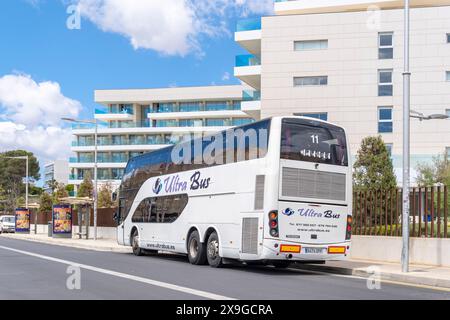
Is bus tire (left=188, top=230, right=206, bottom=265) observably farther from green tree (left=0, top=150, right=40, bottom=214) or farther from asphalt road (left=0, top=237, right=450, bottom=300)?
green tree (left=0, top=150, right=40, bottom=214)

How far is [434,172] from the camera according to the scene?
135 ft

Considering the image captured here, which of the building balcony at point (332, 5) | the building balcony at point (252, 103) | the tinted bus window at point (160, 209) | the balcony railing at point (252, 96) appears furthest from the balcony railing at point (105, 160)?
the tinted bus window at point (160, 209)

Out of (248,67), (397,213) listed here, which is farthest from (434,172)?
(397,213)

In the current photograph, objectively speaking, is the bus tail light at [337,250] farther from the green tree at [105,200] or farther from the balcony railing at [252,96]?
the green tree at [105,200]

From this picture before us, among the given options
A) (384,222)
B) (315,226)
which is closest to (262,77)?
(384,222)

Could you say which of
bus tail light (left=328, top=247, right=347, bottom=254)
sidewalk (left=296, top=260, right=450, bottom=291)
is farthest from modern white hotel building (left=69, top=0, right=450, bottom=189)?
bus tail light (left=328, top=247, right=347, bottom=254)

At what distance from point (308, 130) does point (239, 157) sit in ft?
6.83

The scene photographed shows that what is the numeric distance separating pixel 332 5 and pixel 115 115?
158 ft

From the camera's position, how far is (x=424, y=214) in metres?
18.6

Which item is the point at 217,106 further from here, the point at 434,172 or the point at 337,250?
the point at 337,250

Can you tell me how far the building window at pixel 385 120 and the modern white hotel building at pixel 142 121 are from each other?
1422 inches

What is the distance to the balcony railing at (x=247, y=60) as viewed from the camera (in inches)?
2007

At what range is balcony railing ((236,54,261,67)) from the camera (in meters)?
51.0

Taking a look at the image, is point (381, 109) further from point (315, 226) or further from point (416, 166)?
point (315, 226)
